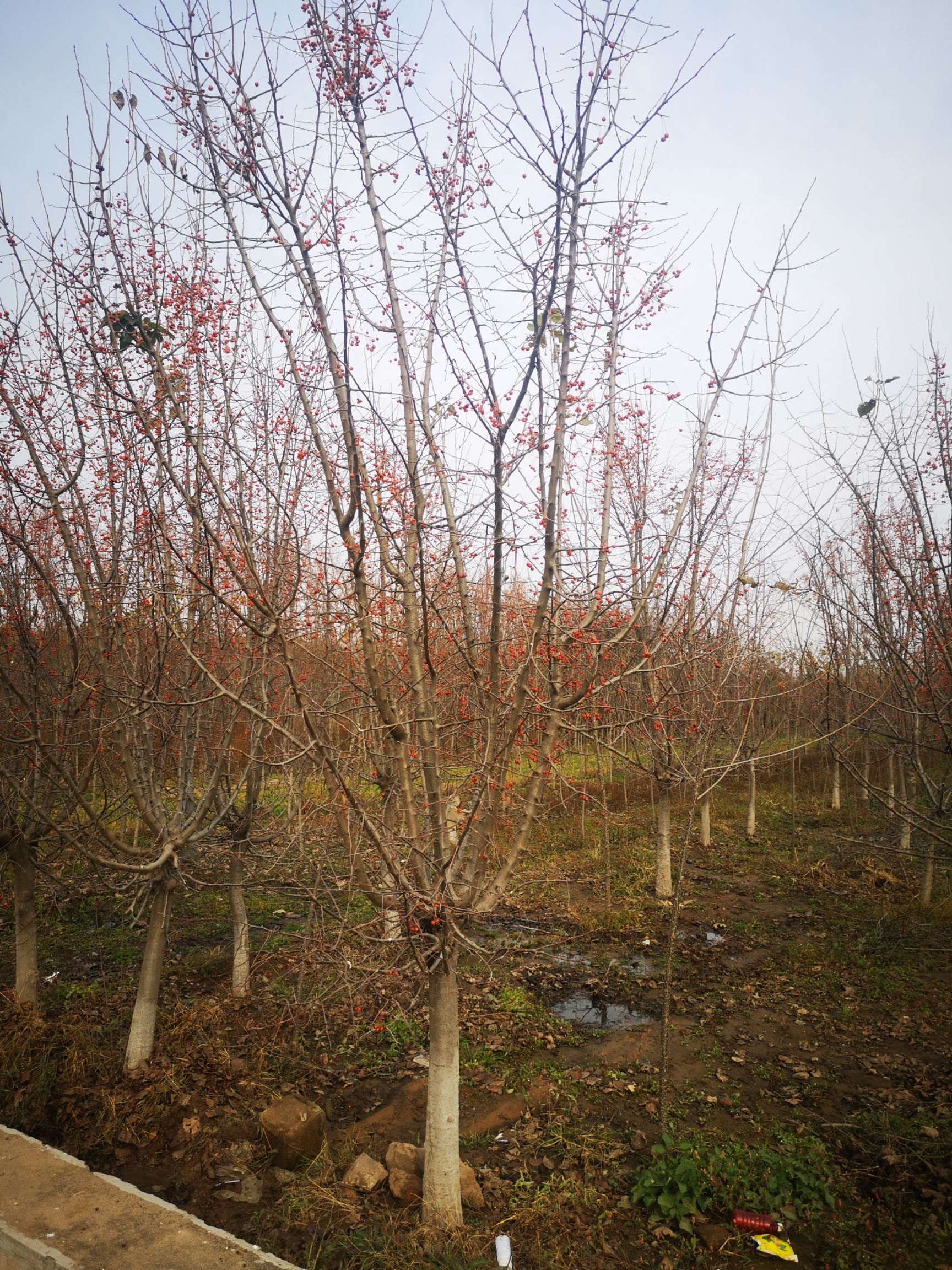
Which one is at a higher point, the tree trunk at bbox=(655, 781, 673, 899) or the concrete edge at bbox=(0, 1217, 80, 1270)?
the tree trunk at bbox=(655, 781, 673, 899)

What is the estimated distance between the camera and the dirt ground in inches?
149

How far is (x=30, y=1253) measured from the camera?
339cm

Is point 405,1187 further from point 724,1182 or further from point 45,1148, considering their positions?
point 45,1148

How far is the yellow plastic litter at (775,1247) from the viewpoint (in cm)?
357

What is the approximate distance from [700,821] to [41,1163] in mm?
10963

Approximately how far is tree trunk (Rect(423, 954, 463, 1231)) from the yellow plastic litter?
157 cm

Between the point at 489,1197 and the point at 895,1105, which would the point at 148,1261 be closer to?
the point at 489,1197

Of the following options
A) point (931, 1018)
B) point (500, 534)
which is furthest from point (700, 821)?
point (500, 534)

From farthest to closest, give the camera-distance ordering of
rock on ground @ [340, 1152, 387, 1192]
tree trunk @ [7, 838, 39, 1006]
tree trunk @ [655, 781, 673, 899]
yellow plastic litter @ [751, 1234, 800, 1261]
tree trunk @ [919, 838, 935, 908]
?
tree trunk @ [655, 781, 673, 899]
tree trunk @ [919, 838, 935, 908]
tree trunk @ [7, 838, 39, 1006]
rock on ground @ [340, 1152, 387, 1192]
yellow plastic litter @ [751, 1234, 800, 1261]

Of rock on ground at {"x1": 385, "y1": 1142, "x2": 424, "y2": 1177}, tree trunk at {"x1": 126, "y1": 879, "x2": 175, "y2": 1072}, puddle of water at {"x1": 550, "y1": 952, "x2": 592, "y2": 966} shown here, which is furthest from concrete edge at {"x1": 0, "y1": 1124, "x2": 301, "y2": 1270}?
puddle of water at {"x1": 550, "y1": 952, "x2": 592, "y2": 966}

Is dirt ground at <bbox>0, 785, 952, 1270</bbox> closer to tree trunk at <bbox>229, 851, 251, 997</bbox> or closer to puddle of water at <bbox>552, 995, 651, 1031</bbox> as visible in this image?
puddle of water at <bbox>552, 995, 651, 1031</bbox>

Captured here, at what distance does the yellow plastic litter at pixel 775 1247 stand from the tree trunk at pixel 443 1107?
1.57m

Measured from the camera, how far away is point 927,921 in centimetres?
830

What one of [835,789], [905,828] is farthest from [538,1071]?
[835,789]
